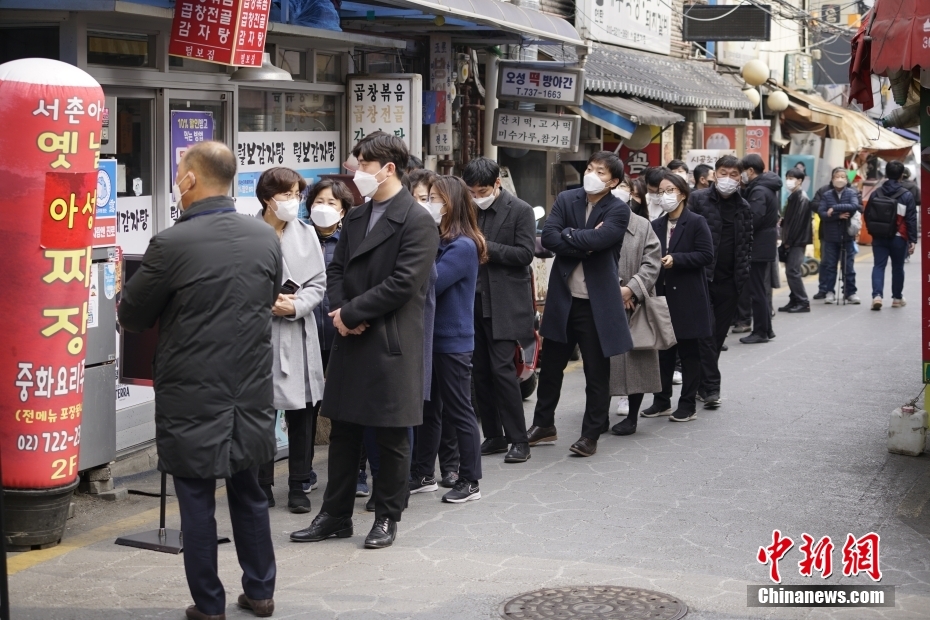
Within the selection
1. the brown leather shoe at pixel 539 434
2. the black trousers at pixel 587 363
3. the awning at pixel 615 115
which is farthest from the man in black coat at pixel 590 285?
the awning at pixel 615 115

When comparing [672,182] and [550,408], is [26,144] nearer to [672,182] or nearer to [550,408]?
[550,408]

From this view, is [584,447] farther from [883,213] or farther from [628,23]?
[628,23]

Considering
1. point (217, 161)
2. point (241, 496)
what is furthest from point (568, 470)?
point (217, 161)

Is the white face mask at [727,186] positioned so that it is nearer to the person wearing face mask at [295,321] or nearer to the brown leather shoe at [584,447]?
the brown leather shoe at [584,447]

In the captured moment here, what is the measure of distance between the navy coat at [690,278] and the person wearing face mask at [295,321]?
3705mm

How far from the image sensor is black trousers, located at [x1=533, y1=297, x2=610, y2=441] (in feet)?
27.9

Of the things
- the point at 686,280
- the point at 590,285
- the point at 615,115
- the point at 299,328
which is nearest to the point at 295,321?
the point at 299,328

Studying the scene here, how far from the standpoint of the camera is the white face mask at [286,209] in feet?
22.3

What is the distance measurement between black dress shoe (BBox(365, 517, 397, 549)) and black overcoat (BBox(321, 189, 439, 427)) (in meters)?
0.57

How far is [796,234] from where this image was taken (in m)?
16.9

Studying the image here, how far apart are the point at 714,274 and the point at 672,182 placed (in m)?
1.41

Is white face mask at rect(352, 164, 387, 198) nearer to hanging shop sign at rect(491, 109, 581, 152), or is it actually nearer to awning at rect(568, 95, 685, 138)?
hanging shop sign at rect(491, 109, 581, 152)

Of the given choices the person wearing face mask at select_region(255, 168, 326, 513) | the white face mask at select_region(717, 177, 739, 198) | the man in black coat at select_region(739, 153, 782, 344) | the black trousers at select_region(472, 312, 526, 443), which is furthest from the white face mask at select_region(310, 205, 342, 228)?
the man in black coat at select_region(739, 153, 782, 344)

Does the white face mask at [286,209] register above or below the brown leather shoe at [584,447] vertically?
above
